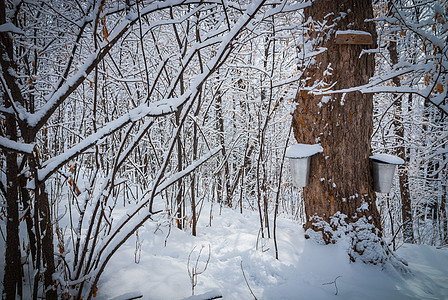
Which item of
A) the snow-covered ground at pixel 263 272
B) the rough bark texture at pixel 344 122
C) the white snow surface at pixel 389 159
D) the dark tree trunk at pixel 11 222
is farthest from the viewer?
the rough bark texture at pixel 344 122

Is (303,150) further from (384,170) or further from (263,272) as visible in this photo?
(263,272)

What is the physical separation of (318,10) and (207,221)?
3.22 m

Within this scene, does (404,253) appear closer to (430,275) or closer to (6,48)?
(430,275)

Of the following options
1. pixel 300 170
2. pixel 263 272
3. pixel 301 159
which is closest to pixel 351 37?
pixel 301 159

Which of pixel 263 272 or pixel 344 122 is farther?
pixel 344 122

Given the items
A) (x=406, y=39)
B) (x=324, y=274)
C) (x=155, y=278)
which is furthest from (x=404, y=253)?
(x=406, y=39)

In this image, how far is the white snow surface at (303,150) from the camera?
87.6 inches

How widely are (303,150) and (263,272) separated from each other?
1280 mm

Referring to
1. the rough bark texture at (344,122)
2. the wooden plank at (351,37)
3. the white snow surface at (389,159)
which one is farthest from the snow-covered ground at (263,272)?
the wooden plank at (351,37)

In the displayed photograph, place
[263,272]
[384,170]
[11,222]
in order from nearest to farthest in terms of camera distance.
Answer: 1. [11,222]
2. [263,272]
3. [384,170]

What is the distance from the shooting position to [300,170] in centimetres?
229

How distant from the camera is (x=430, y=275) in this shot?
213cm

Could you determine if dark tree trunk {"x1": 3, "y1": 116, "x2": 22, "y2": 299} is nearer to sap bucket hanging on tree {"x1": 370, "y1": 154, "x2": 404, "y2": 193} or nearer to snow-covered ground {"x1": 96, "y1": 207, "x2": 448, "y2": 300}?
snow-covered ground {"x1": 96, "y1": 207, "x2": 448, "y2": 300}

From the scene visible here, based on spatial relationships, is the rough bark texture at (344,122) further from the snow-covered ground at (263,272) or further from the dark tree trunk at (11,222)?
the dark tree trunk at (11,222)
